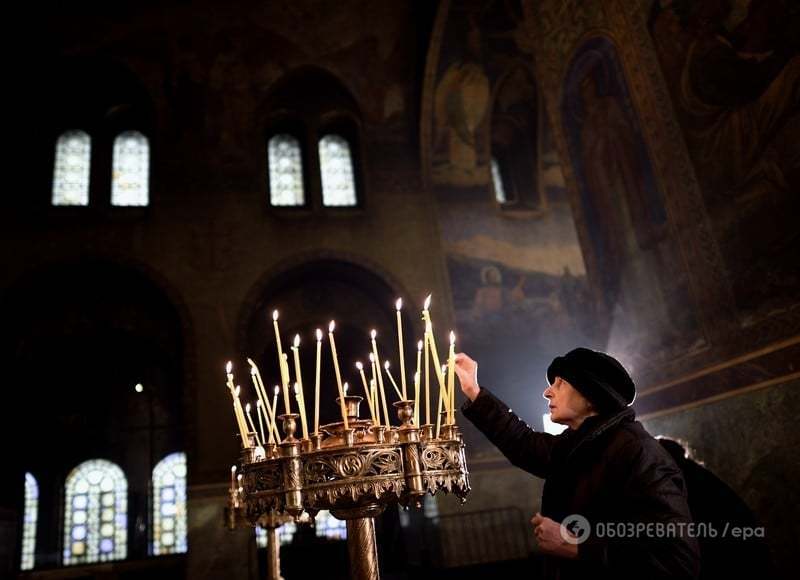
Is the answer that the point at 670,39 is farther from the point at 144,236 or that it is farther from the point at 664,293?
the point at 144,236

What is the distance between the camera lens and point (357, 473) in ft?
8.04

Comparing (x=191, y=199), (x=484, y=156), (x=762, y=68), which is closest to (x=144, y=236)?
(x=191, y=199)

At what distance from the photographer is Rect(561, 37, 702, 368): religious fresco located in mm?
6207

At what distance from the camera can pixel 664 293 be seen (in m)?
6.28

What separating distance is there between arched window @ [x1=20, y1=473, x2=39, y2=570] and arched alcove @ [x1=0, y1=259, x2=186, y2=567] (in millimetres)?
163

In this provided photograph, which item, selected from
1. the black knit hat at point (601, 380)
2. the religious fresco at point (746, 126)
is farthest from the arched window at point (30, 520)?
the black knit hat at point (601, 380)

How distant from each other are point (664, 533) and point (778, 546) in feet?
11.7

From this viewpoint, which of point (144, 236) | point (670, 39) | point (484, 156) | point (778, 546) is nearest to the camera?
point (778, 546)

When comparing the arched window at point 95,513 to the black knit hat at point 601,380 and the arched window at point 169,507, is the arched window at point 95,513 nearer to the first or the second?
the arched window at point 169,507

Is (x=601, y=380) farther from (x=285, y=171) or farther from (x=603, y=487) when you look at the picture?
(x=285, y=171)

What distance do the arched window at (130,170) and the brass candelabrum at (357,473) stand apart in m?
10.4

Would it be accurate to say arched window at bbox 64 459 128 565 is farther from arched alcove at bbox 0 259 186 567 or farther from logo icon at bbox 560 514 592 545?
logo icon at bbox 560 514 592 545

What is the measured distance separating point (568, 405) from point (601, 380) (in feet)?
0.55

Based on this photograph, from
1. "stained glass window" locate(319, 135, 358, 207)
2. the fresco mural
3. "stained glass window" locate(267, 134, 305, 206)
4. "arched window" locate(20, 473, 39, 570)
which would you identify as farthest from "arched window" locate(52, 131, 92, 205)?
"arched window" locate(20, 473, 39, 570)
